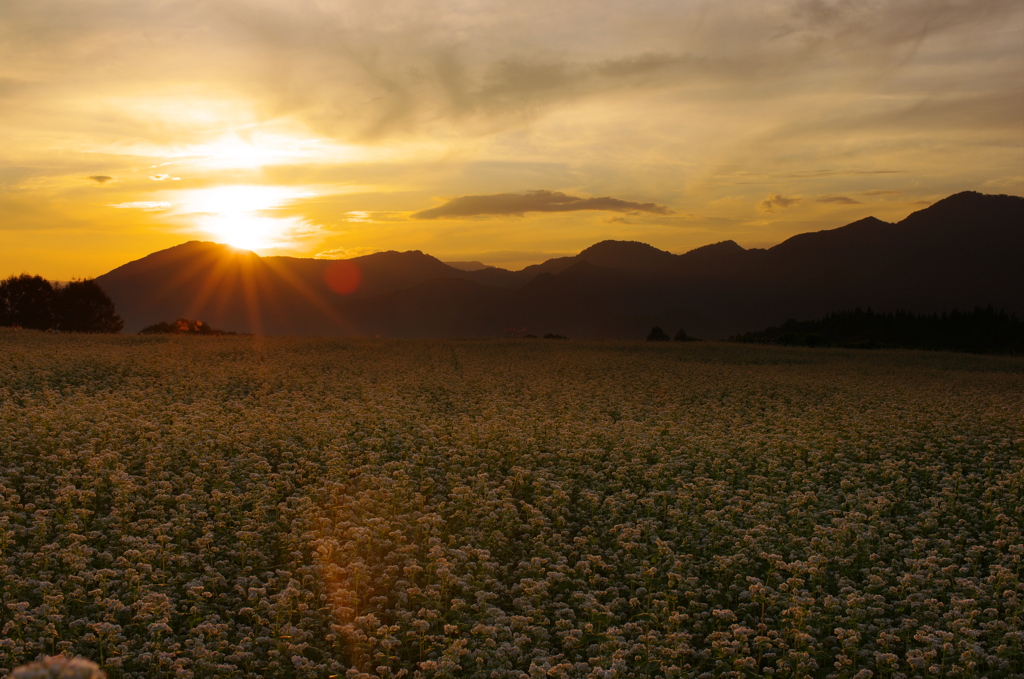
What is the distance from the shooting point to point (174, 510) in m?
10.0

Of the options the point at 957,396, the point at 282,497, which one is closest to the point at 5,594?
the point at 282,497

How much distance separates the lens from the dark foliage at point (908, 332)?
212ft

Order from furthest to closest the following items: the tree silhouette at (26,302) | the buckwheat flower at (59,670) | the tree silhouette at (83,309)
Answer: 1. the tree silhouette at (83,309)
2. the tree silhouette at (26,302)
3. the buckwheat flower at (59,670)

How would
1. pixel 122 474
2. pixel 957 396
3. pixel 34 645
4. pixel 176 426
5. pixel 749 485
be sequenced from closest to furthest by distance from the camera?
pixel 34 645 < pixel 122 474 < pixel 749 485 < pixel 176 426 < pixel 957 396

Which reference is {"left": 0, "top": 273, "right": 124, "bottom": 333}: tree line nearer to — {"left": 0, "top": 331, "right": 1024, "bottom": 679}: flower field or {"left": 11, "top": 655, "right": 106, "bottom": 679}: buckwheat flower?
{"left": 0, "top": 331, "right": 1024, "bottom": 679}: flower field

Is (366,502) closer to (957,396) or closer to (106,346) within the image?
(957,396)

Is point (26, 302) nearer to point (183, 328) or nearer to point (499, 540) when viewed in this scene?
point (183, 328)

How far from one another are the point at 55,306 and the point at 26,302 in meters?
3.52

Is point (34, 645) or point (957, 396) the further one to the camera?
point (957, 396)

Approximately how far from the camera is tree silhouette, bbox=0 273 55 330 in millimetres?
83312

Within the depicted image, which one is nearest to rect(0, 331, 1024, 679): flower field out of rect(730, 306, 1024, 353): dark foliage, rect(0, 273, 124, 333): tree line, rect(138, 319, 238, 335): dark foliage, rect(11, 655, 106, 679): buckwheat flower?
rect(11, 655, 106, 679): buckwheat flower

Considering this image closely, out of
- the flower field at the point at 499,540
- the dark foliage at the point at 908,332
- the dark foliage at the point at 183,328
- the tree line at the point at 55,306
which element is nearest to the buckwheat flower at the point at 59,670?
the flower field at the point at 499,540

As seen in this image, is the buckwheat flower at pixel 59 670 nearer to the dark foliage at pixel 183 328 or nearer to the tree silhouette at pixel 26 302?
the dark foliage at pixel 183 328

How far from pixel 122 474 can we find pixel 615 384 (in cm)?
1889
